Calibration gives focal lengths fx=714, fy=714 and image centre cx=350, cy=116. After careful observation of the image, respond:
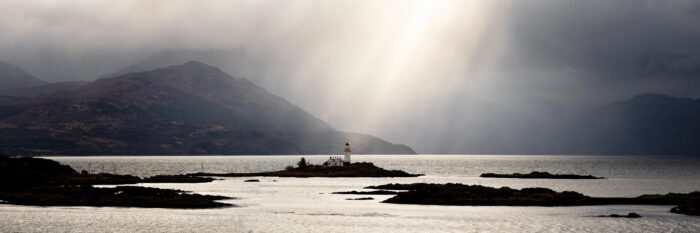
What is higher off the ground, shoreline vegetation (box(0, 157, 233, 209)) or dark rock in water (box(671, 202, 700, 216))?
shoreline vegetation (box(0, 157, 233, 209))

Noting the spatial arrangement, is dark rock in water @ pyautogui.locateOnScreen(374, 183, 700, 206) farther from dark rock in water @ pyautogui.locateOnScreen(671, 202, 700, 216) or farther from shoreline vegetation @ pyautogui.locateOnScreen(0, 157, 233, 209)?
shoreline vegetation @ pyautogui.locateOnScreen(0, 157, 233, 209)

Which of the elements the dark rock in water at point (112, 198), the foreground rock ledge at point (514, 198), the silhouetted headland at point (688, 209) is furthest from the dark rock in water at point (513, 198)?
the dark rock in water at point (112, 198)

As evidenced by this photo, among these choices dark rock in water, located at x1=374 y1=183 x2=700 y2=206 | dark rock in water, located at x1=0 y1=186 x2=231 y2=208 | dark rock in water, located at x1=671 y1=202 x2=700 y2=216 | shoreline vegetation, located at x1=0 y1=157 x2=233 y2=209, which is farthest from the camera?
dark rock in water, located at x1=374 y1=183 x2=700 y2=206

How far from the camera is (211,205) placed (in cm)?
10150

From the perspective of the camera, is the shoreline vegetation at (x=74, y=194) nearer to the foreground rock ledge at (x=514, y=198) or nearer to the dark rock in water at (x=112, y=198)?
the dark rock in water at (x=112, y=198)

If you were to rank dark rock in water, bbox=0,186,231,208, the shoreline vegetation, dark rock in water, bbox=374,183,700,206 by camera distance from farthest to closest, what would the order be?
dark rock in water, bbox=374,183,700,206
the shoreline vegetation
dark rock in water, bbox=0,186,231,208

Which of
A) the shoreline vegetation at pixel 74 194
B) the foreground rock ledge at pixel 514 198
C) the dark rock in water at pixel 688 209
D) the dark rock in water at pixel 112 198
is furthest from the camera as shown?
the foreground rock ledge at pixel 514 198

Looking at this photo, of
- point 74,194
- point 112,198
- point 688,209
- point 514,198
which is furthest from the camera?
point 74,194

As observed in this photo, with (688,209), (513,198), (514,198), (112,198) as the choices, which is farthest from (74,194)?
(688,209)

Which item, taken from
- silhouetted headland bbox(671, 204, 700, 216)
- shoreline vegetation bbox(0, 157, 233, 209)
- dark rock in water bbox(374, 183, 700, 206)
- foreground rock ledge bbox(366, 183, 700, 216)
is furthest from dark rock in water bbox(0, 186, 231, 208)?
silhouetted headland bbox(671, 204, 700, 216)

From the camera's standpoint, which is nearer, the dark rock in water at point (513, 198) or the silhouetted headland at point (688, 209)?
the silhouetted headland at point (688, 209)

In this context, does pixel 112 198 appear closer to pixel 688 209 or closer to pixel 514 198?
pixel 514 198

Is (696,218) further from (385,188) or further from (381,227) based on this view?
(385,188)

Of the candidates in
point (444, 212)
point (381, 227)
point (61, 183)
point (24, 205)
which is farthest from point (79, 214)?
point (61, 183)
